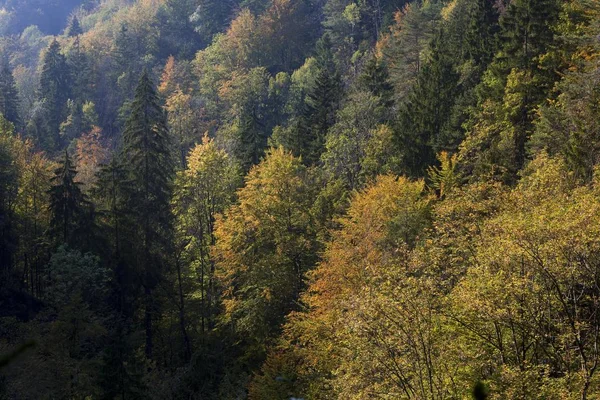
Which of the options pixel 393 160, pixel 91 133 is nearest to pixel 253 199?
pixel 393 160

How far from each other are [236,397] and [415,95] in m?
25.3

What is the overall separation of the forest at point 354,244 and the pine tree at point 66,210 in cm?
13

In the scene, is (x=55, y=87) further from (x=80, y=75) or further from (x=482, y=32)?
(x=482, y=32)

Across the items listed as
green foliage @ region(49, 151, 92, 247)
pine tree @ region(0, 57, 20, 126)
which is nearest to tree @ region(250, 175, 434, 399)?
green foliage @ region(49, 151, 92, 247)

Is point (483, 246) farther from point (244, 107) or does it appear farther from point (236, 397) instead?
point (244, 107)

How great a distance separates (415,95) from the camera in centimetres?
4069

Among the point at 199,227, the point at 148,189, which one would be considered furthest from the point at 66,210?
the point at 199,227

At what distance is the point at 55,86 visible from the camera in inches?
3344

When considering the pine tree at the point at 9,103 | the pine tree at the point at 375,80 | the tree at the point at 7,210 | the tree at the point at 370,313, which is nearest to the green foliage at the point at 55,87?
the pine tree at the point at 9,103

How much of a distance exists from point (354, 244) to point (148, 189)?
15.6 m

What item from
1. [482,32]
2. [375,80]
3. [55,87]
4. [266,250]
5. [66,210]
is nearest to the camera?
[266,250]

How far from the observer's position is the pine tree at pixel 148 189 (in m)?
34.9

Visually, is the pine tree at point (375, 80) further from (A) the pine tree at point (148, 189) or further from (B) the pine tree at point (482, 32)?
(A) the pine tree at point (148, 189)

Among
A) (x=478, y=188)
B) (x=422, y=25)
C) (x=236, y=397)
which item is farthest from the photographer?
(x=422, y=25)
